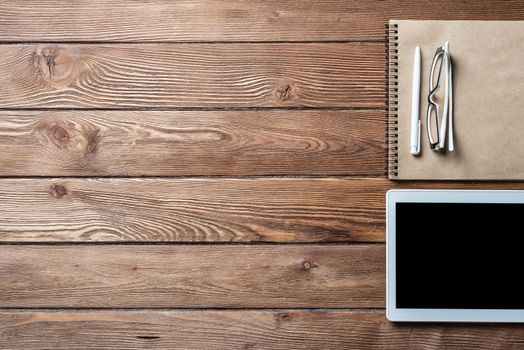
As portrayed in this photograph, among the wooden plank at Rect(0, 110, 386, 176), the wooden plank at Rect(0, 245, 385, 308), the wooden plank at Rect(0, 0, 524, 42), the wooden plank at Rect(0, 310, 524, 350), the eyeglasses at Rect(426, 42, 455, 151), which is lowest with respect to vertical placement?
the wooden plank at Rect(0, 310, 524, 350)

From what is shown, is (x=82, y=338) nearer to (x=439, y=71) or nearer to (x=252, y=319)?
(x=252, y=319)

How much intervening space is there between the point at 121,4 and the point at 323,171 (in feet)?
1.63

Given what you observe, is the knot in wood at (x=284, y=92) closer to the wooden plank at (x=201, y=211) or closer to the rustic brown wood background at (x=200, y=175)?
the rustic brown wood background at (x=200, y=175)

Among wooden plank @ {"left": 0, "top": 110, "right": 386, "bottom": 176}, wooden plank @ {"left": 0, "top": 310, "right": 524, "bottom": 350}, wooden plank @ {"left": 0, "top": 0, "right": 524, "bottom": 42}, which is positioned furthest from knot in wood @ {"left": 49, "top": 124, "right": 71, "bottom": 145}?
wooden plank @ {"left": 0, "top": 310, "right": 524, "bottom": 350}

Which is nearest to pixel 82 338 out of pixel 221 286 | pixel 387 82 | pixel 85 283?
pixel 85 283

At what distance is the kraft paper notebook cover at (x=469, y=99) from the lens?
0.96 m

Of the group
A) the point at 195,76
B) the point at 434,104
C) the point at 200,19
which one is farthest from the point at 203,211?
the point at 434,104

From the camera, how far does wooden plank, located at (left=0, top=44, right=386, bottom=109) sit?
3.24 ft

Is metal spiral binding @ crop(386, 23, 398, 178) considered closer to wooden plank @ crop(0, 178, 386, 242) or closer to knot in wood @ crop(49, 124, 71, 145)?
wooden plank @ crop(0, 178, 386, 242)

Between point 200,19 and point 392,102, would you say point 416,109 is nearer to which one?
point 392,102

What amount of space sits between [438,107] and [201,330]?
1.96 ft

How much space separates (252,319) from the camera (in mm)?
972

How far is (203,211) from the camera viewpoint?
38.5 inches

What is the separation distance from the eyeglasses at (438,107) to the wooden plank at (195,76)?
87mm
